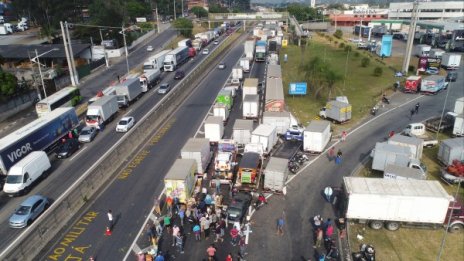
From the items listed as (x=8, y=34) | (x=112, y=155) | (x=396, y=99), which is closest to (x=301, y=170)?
(x=112, y=155)

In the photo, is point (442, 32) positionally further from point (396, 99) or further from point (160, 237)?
point (160, 237)

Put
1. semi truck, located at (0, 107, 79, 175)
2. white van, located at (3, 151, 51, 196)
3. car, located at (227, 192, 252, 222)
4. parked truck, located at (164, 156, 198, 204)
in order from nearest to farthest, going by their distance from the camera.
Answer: car, located at (227, 192, 252, 222)
parked truck, located at (164, 156, 198, 204)
white van, located at (3, 151, 51, 196)
semi truck, located at (0, 107, 79, 175)

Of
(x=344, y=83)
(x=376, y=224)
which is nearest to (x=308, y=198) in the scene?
(x=376, y=224)

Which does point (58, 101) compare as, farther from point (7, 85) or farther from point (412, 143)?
point (412, 143)

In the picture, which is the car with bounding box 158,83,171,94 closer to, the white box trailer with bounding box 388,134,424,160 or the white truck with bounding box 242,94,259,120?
the white truck with bounding box 242,94,259,120

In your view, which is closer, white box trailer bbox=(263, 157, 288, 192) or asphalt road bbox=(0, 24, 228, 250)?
asphalt road bbox=(0, 24, 228, 250)

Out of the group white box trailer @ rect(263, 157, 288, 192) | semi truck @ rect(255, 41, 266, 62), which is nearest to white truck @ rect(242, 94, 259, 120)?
white box trailer @ rect(263, 157, 288, 192)

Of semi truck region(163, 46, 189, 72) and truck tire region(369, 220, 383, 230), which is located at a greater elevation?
semi truck region(163, 46, 189, 72)
